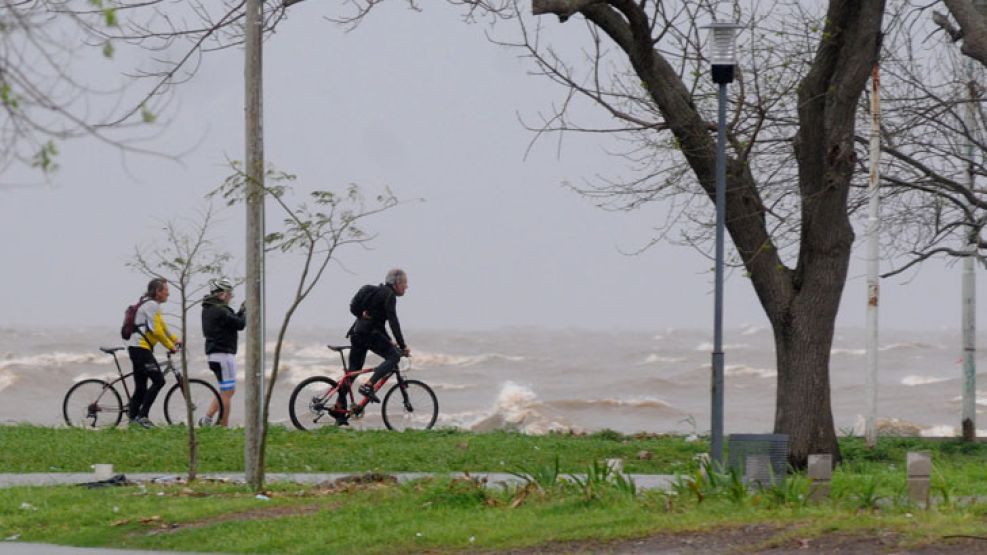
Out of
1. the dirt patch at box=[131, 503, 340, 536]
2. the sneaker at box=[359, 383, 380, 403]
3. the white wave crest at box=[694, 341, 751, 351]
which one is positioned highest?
the white wave crest at box=[694, 341, 751, 351]

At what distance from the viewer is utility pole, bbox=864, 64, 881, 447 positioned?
21297mm

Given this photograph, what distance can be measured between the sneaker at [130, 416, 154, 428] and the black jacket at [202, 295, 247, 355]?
4.30 feet

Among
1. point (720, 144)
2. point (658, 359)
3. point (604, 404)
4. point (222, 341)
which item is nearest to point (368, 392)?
point (222, 341)

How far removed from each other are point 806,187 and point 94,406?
1079cm

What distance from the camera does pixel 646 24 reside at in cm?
1781

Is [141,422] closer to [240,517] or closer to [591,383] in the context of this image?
[240,517]

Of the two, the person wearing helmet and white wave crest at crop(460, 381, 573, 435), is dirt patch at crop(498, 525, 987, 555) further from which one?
white wave crest at crop(460, 381, 573, 435)

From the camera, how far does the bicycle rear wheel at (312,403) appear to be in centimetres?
2266

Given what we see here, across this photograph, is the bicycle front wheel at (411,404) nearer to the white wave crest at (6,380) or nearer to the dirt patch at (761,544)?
the dirt patch at (761,544)

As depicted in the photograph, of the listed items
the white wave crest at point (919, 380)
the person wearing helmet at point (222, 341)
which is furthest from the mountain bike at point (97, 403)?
the white wave crest at point (919, 380)

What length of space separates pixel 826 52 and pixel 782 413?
4.36 metres

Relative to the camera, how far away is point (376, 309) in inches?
879

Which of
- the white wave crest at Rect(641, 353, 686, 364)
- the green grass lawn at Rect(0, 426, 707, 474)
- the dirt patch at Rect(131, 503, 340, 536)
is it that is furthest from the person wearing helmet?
the white wave crest at Rect(641, 353, 686, 364)

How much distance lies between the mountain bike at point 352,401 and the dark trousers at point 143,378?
76.0 inches
